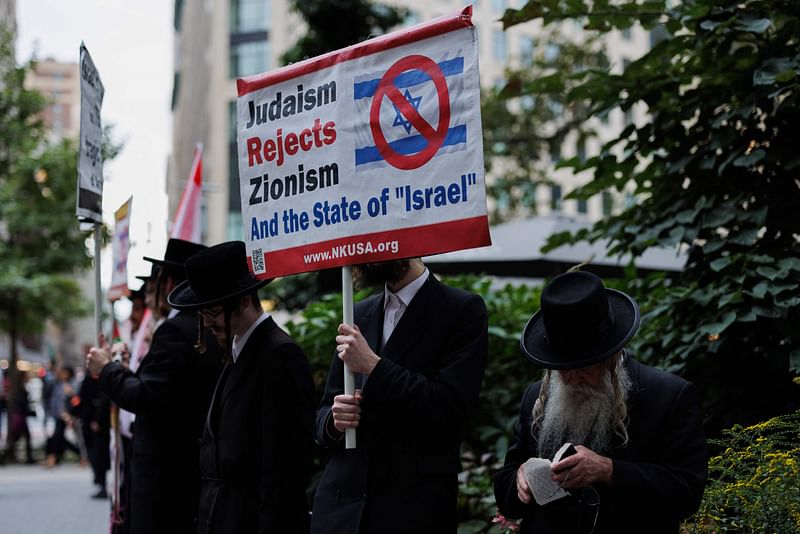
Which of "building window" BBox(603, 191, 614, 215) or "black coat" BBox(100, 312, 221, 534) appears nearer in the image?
"black coat" BBox(100, 312, 221, 534)

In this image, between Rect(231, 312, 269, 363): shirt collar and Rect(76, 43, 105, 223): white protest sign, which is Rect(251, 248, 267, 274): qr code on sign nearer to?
Rect(231, 312, 269, 363): shirt collar

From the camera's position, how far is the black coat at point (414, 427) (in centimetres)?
336

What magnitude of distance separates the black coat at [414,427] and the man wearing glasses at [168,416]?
1491 mm

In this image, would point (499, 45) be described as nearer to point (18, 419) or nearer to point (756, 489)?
point (18, 419)

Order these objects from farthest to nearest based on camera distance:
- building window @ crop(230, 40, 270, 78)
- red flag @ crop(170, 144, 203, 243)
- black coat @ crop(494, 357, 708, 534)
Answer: building window @ crop(230, 40, 270, 78) < red flag @ crop(170, 144, 203, 243) < black coat @ crop(494, 357, 708, 534)

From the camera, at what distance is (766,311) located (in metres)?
4.55

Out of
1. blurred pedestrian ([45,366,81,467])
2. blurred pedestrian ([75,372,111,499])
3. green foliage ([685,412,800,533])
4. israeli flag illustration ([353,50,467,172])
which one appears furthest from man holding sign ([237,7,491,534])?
blurred pedestrian ([45,366,81,467])

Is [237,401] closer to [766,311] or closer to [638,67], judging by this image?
[766,311]

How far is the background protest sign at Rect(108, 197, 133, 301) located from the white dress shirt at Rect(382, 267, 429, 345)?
10.6ft

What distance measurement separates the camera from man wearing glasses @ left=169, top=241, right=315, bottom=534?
Answer: 4023mm

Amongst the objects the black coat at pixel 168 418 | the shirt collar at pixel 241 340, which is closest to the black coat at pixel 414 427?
the shirt collar at pixel 241 340

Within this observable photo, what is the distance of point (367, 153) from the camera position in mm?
3564

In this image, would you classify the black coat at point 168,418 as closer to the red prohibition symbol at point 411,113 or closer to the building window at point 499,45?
the red prohibition symbol at point 411,113

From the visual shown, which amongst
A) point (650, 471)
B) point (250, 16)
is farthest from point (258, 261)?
point (250, 16)
